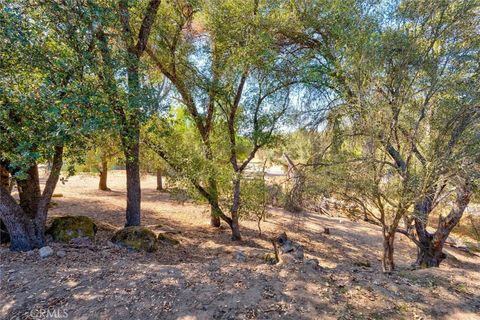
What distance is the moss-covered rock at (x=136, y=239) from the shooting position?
5.17 metres

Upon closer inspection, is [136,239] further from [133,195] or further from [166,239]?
[133,195]

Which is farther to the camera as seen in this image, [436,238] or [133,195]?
[133,195]

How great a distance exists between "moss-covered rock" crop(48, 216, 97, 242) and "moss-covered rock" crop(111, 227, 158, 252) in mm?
535

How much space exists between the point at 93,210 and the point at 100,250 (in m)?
5.07

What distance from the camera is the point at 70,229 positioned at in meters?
4.92

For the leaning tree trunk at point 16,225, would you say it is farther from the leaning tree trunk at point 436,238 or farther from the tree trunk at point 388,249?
the leaning tree trunk at point 436,238

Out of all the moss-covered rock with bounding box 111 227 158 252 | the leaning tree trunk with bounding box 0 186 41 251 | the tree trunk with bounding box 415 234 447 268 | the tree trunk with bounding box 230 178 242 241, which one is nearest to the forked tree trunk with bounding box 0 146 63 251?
the leaning tree trunk with bounding box 0 186 41 251

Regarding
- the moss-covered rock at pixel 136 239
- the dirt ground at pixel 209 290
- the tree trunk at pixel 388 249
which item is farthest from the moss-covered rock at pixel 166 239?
the tree trunk at pixel 388 249

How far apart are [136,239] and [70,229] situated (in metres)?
1.26

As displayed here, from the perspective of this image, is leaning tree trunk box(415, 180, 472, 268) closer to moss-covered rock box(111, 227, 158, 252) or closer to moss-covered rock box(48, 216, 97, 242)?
moss-covered rock box(111, 227, 158, 252)

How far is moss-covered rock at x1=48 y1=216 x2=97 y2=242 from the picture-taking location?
187 inches

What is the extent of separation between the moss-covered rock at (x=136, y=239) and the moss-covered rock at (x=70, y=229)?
53cm

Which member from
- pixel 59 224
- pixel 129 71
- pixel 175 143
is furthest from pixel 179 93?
pixel 59 224

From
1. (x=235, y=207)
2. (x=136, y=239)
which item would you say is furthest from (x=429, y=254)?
(x=136, y=239)
